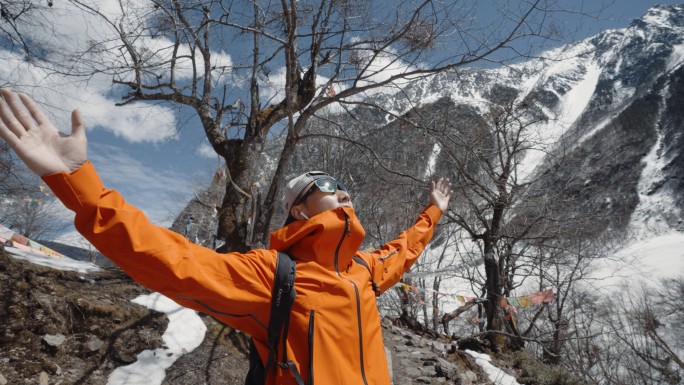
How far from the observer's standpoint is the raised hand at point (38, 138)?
117 cm

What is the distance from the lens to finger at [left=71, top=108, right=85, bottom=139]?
4.19 ft

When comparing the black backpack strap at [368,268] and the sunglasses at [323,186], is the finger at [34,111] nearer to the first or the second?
the sunglasses at [323,186]

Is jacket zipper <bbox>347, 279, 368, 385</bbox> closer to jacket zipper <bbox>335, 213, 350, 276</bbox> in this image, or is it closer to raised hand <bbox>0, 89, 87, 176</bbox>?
jacket zipper <bbox>335, 213, 350, 276</bbox>

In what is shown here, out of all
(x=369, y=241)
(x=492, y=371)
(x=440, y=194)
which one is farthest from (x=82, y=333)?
(x=369, y=241)

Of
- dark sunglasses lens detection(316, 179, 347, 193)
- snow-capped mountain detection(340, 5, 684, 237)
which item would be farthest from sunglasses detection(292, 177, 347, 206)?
snow-capped mountain detection(340, 5, 684, 237)

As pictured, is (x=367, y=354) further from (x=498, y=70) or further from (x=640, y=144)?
(x=640, y=144)

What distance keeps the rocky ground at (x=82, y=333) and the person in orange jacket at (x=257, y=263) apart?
2548mm

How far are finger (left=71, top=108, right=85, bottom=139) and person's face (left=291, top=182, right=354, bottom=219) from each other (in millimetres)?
1028

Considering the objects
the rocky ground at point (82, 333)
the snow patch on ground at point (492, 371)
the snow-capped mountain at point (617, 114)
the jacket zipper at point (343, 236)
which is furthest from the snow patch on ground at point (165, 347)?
the snow patch on ground at point (492, 371)

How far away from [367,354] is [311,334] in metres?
0.30

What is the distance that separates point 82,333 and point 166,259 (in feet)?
10.3

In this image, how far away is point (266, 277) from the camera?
1.58 m

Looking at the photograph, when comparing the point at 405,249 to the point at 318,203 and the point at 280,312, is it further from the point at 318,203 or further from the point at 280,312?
the point at 280,312

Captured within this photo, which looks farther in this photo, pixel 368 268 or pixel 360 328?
pixel 368 268
